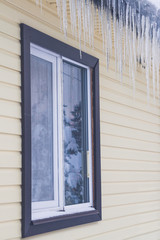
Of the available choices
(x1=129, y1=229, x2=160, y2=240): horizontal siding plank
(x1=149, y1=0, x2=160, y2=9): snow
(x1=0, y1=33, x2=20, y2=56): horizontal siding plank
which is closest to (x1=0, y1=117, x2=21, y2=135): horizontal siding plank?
(x1=0, y1=33, x2=20, y2=56): horizontal siding plank

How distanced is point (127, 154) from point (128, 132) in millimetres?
272

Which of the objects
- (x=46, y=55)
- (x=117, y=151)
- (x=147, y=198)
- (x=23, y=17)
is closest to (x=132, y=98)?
(x=117, y=151)

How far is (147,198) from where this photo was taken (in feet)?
21.0

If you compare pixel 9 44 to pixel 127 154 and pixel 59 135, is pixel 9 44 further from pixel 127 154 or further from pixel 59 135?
pixel 127 154

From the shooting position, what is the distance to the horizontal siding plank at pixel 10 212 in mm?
3526

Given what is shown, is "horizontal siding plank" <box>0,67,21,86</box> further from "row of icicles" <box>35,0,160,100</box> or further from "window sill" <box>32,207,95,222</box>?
"window sill" <box>32,207,95,222</box>

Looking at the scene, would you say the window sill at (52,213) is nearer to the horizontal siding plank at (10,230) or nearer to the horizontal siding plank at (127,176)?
the horizontal siding plank at (10,230)

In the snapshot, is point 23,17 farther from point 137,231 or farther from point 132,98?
point 137,231

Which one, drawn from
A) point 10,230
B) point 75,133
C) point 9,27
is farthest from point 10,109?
point 75,133

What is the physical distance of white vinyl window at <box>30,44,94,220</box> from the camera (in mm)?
4070

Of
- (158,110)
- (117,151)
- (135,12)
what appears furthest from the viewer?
(158,110)

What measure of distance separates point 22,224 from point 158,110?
3861 mm

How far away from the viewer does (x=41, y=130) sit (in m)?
4.13

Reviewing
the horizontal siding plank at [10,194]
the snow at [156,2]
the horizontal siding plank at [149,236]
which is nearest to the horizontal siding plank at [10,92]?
the horizontal siding plank at [10,194]
